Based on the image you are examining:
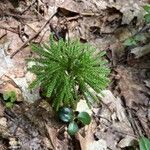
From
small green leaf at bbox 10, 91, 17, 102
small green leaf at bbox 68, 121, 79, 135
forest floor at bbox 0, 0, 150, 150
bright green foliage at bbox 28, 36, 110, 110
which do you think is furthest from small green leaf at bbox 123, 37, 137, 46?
small green leaf at bbox 10, 91, 17, 102

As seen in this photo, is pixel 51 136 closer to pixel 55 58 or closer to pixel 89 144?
pixel 89 144

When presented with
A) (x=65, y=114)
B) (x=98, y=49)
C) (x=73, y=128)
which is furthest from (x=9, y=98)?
(x=98, y=49)

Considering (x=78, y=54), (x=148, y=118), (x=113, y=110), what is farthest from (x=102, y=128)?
(x=78, y=54)

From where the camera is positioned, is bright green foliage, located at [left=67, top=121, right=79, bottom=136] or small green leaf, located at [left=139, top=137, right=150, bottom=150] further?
small green leaf, located at [left=139, top=137, right=150, bottom=150]

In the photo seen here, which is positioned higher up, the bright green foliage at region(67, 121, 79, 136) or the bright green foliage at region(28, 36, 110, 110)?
the bright green foliage at region(28, 36, 110, 110)

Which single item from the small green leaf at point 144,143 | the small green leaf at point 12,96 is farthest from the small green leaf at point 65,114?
the small green leaf at point 144,143

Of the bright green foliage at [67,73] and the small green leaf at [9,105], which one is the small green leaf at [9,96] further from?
the bright green foliage at [67,73]

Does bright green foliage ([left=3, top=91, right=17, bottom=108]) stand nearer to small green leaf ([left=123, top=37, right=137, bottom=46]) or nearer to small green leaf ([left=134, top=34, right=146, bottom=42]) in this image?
small green leaf ([left=123, top=37, right=137, bottom=46])
